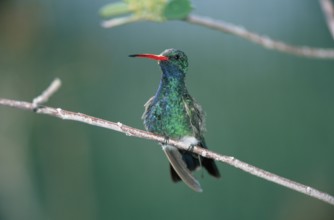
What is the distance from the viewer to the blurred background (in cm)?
470

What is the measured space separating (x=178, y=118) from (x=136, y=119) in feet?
9.90

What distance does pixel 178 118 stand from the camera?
1483mm

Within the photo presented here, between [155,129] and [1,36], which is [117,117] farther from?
[155,129]

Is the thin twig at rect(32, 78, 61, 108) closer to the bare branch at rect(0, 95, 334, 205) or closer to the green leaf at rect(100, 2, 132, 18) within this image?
the bare branch at rect(0, 95, 334, 205)

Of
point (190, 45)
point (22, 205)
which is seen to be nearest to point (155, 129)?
point (22, 205)

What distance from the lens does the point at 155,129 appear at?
151 centimetres

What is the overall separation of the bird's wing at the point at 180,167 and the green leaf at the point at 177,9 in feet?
1.22

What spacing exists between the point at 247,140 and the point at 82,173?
1859 mm

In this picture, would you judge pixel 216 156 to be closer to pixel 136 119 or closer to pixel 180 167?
pixel 180 167

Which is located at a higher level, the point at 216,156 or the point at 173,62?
the point at 173,62

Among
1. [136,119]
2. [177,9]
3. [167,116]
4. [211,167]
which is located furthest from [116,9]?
[136,119]

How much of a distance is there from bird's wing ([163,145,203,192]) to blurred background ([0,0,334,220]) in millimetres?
2926

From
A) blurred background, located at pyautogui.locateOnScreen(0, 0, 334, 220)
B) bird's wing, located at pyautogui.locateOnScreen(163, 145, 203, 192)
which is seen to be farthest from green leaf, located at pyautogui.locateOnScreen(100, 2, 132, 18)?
blurred background, located at pyautogui.locateOnScreen(0, 0, 334, 220)

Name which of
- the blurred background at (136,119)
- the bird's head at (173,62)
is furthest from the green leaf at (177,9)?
the blurred background at (136,119)
